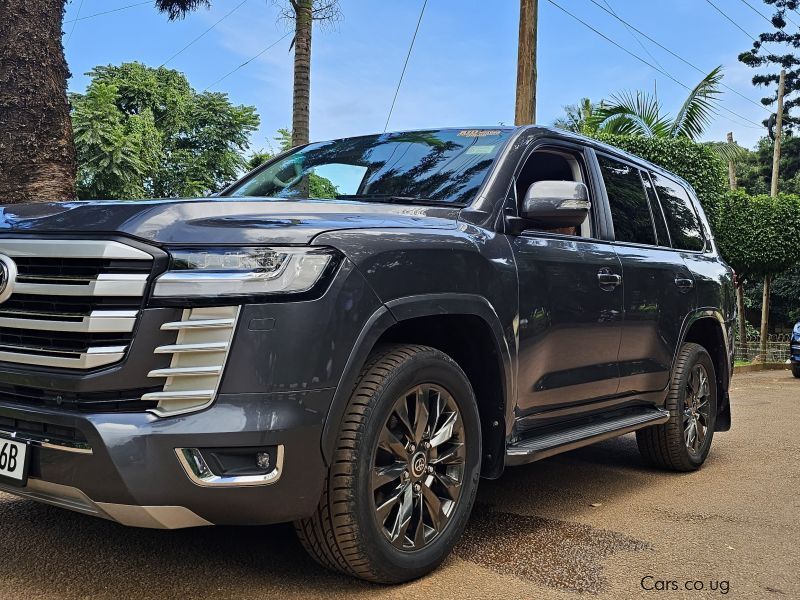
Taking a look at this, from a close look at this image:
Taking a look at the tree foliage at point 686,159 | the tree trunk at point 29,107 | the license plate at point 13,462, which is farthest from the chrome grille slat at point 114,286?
the tree foliage at point 686,159

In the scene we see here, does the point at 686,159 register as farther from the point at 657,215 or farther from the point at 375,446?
the point at 375,446

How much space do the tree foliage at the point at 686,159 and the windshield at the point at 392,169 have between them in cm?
1089

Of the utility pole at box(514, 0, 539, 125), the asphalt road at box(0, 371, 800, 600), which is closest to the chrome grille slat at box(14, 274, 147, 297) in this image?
the asphalt road at box(0, 371, 800, 600)

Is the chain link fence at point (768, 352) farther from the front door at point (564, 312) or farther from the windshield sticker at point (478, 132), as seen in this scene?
the windshield sticker at point (478, 132)

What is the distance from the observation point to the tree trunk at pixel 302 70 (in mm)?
9688

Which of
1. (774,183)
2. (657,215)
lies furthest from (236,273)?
(774,183)

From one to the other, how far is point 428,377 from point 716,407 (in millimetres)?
3618

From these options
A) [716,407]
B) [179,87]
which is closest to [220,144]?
[179,87]

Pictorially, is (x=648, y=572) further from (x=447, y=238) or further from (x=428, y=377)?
(x=447, y=238)

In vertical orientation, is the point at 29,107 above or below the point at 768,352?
above

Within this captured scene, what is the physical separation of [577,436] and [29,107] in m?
5.73

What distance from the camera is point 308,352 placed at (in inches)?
102

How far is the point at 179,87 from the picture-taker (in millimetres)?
44156

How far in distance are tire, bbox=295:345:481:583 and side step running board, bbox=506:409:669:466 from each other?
1.07 feet
